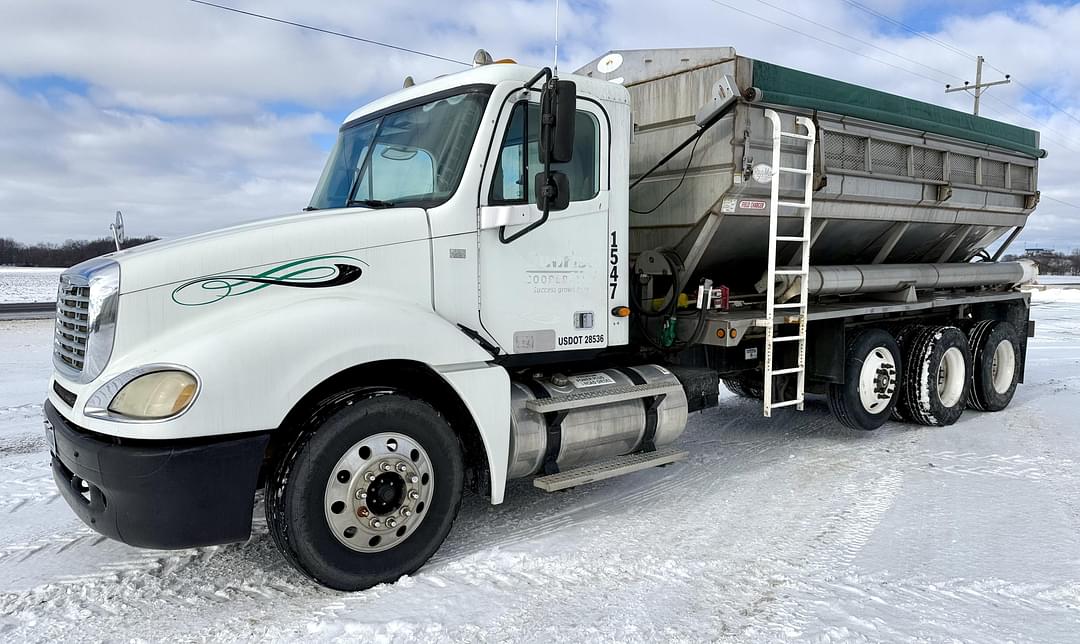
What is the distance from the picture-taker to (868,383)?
7102mm

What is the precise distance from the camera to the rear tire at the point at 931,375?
25.0 ft

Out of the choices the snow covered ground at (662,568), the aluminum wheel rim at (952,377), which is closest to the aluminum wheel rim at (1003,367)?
the aluminum wheel rim at (952,377)

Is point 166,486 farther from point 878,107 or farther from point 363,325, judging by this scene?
point 878,107

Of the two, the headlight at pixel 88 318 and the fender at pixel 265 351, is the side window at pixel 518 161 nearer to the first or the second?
the fender at pixel 265 351

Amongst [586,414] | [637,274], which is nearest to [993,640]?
[586,414]

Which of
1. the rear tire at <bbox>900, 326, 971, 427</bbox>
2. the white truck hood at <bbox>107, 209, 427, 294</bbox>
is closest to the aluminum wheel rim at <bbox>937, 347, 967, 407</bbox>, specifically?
the rear tire at <bbox>900, 326, 971, 427</bbox>

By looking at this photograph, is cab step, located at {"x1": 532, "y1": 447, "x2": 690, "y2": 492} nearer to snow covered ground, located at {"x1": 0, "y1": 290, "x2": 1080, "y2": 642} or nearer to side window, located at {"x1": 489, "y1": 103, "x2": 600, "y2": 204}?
snow covered ground, located at {"x1": 0, "y1": 290, "x2": 1080, "y2": 642}

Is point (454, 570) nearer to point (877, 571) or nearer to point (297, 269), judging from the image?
point (297, 269)

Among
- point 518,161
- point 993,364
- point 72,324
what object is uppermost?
point 518,161

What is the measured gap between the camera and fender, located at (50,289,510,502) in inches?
131

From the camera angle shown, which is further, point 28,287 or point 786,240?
point 28,287

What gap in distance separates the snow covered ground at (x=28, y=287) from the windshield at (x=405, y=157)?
26.8 meters

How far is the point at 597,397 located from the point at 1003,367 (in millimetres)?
6382

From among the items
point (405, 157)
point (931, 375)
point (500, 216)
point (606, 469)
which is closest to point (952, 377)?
point (931, 375)
